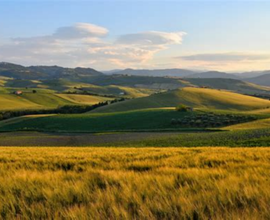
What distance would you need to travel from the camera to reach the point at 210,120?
7831 centimetres

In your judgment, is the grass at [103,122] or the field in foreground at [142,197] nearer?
the field in foreground at [142,197]

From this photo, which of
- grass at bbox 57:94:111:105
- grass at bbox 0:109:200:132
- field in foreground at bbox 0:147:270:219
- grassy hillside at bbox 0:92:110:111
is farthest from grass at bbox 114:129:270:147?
grass at bbox 57:94:111:105

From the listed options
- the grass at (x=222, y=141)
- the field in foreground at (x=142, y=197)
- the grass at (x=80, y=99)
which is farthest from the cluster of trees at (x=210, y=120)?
the grass at (x=80, y=99)

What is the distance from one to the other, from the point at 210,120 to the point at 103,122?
29333 mm

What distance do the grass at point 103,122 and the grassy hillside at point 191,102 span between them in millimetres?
26935

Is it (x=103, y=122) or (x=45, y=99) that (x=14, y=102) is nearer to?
(x=45, y=99)

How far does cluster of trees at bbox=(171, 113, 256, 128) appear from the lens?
247 ft

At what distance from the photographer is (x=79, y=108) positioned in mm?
127938

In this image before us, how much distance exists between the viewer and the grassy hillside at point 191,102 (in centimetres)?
12512

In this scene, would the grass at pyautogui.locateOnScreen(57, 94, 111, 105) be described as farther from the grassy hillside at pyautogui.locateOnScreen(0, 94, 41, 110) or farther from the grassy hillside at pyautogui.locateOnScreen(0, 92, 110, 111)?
the grassy hillside at pyautogui.locateOnScreen(0, 94, 41, 110)

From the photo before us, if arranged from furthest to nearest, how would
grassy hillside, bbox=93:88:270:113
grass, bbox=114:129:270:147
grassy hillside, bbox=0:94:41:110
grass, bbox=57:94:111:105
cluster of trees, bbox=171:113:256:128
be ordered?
1. grass, bbox=57:94:111:105
2. grassy hillside, bbox=0:94:41:110
3. grassy hillside, bbox=93:88:270:113
4. cluster of trees, bbox=171:113:256:128
5. grass, bbox=114:129:270:147

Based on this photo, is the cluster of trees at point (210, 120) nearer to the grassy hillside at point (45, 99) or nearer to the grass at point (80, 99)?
the grassy hillside at point (45, 99)

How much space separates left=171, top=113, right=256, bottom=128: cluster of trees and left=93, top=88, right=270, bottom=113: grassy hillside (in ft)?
139

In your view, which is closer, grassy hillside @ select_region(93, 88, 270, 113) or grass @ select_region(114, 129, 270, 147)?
grass @ select_region(114, 129, 270, 147)
